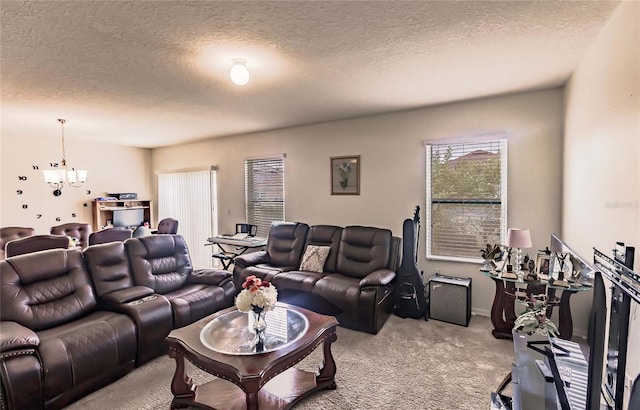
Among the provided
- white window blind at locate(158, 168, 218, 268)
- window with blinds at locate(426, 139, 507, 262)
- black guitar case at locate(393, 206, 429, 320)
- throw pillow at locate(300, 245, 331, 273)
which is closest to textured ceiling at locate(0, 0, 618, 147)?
window with blinds at locate(426, 139, 507, 262)

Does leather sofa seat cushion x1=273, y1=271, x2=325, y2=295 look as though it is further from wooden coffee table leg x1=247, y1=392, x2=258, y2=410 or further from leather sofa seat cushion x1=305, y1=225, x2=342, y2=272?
wooden coffee table leg x1=247, y1=392, x2=258, y2=410

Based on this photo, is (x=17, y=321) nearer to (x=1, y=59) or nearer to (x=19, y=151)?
(x=1, y=59)

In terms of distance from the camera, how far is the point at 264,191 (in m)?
5.59

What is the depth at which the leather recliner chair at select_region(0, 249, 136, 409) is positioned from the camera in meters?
1.99

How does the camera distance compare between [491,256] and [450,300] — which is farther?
[450,300]

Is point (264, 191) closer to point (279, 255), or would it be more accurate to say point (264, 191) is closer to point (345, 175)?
point (279, 255)

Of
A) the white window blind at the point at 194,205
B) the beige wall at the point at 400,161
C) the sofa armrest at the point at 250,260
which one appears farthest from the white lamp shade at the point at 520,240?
the white window blind at the point at 194,205

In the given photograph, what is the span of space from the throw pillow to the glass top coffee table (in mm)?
1501

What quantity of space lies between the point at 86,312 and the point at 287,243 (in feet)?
8.18

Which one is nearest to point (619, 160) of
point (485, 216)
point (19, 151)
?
point (485, 216)

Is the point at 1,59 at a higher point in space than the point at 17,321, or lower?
higher

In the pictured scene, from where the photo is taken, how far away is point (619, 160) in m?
1.85

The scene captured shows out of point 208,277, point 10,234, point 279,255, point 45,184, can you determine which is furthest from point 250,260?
point 45,184

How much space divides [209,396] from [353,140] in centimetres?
357
